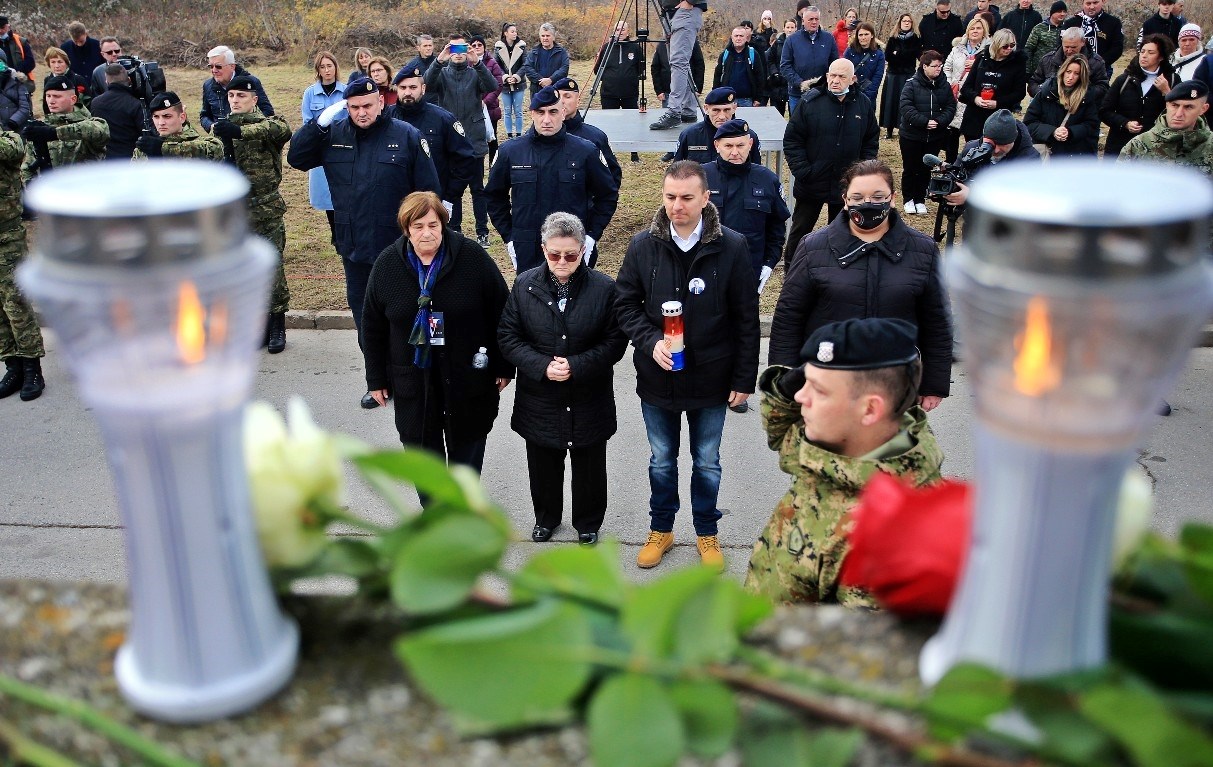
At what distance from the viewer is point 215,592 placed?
101 cm

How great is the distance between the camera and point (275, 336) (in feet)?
24.3

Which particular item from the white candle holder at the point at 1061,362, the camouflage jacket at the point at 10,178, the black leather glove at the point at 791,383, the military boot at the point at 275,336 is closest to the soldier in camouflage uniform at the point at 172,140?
the camouflage jacket at the point at 10,178

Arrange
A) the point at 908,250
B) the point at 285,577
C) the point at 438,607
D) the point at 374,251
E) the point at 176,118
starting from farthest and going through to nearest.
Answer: the point at 176,118 → the point at 374,251 → the point at 908,250 → the point at 285,577 → the point at 438,607

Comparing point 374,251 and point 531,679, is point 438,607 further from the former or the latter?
point 374,251

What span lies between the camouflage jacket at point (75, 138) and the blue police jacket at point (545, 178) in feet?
12.4

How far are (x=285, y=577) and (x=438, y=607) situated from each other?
0.77ft

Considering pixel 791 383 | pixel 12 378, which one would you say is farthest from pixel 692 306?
pixel 12 378

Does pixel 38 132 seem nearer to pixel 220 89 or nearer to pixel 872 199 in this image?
pixel 220 89

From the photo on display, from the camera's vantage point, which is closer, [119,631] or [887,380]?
[119,631]

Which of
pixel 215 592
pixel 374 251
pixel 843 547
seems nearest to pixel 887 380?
pixel 843 547

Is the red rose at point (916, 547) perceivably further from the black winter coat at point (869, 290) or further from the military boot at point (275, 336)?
the military boot at point (275, 336)

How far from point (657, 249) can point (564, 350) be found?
23.5 inches

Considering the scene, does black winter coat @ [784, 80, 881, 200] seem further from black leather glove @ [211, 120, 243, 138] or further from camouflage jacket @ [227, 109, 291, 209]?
black leather glove @ [211, 120, 243, 138]

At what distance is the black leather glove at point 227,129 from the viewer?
7.38 m
